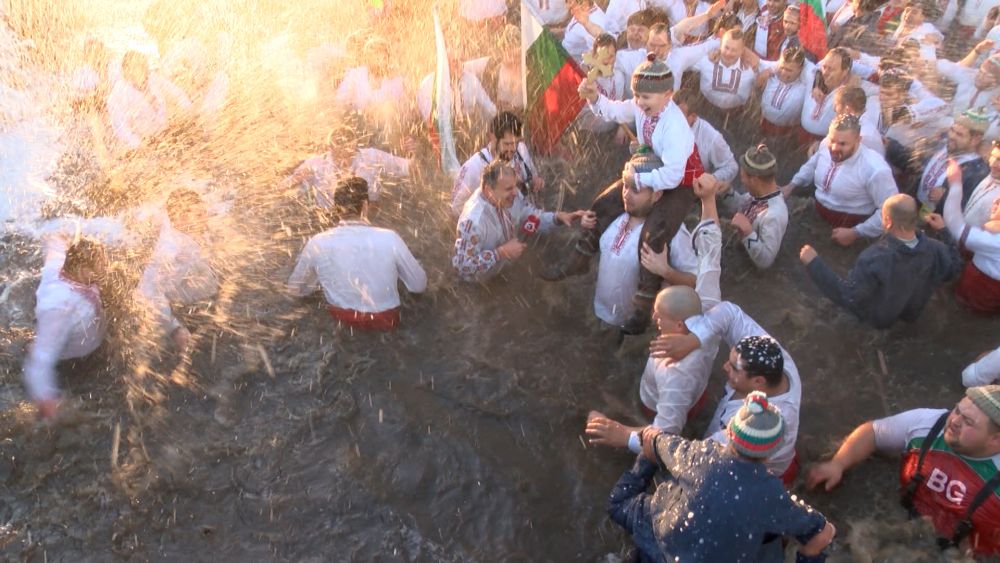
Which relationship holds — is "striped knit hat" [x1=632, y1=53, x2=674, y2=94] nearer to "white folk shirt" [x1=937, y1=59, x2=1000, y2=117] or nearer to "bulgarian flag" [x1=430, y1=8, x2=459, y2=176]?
"bulgarian flag" [x1=430, y1=8, x2=459, y2=176]

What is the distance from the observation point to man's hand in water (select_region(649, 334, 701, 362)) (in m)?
3.96

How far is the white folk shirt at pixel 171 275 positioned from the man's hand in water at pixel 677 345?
11.9ft

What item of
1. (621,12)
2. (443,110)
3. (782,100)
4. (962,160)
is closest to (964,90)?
(782,100)

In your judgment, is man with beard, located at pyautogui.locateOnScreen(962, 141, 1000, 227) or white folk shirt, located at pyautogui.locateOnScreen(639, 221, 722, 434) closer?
white folk shirt, located at pyautogui.locateOnScreen(639, 221, 722, 434)

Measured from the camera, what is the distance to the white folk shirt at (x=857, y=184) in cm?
564

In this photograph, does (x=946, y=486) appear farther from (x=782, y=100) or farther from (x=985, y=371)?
(x=782, y=100)

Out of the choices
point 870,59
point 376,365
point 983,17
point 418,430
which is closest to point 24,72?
point 376,365

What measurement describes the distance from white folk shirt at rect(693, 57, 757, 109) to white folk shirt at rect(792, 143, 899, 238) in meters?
1.40

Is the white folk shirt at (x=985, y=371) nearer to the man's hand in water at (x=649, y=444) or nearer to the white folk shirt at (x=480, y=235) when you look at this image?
the man's hand in water at (x=649, y=444)

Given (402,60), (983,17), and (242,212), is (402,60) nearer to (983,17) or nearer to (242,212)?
(242,212)

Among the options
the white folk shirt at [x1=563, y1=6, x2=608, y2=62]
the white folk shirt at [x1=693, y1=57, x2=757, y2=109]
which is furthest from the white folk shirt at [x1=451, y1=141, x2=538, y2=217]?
the white folk shirt at [x1=563, y1=6, x2=608, y2=62]

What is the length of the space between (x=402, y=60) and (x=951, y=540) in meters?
7.60

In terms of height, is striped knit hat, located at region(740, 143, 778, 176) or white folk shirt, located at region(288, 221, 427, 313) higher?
striped knit hat, located at region(740, 143, 778, 176)

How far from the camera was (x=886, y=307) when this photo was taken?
5.04 meters
